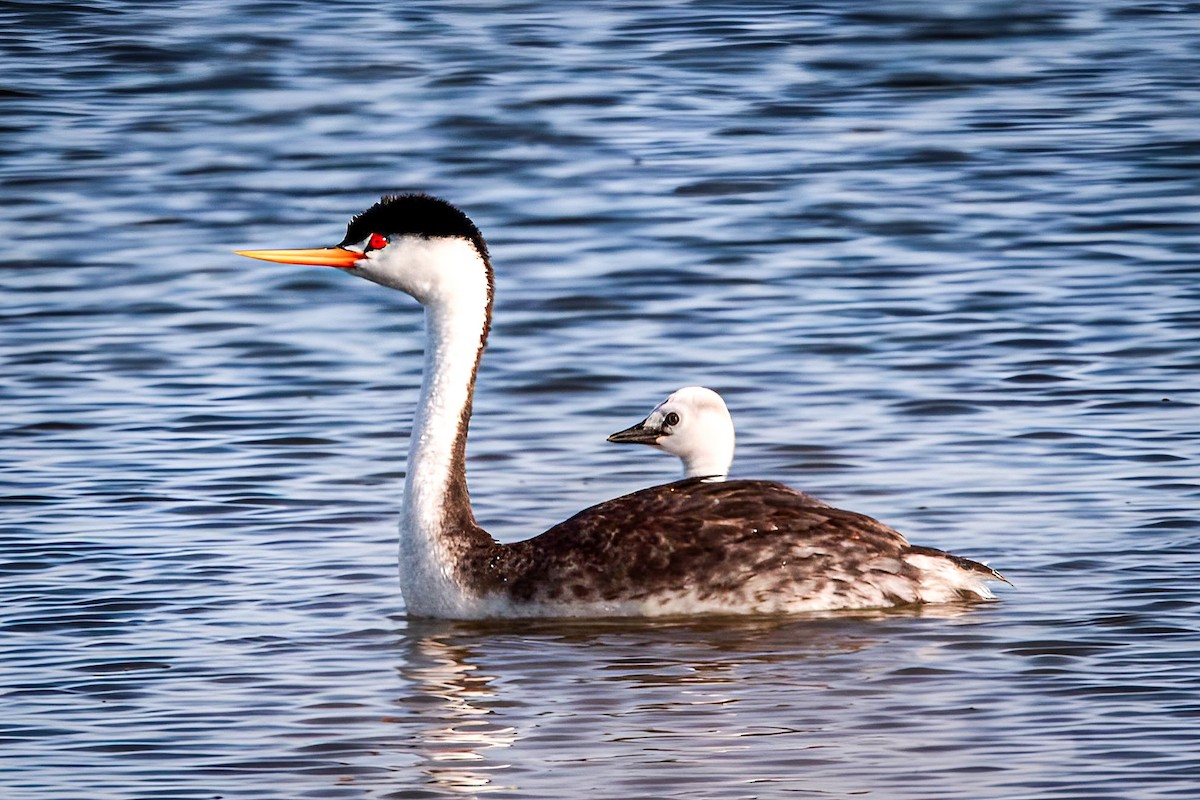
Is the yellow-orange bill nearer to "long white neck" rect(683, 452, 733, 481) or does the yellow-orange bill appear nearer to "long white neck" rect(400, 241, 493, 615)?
"long white neck" rect(400, 241, 493, 615)

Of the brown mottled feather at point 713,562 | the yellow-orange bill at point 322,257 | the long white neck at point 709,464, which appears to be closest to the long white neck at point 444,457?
the brown mottled feather at point 713,562

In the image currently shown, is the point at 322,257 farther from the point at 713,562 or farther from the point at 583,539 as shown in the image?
the point at 713,562

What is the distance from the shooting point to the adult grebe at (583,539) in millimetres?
9383

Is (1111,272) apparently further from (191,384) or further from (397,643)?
(397,643)

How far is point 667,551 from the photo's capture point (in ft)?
31.0

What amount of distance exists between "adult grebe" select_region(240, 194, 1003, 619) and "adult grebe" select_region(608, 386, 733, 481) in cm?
50

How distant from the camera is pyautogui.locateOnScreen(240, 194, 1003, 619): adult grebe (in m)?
9.38

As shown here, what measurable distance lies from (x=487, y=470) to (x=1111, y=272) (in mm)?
5252

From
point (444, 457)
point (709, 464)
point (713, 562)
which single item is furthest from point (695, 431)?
point (444, 457)

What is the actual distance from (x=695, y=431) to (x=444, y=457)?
1.24m

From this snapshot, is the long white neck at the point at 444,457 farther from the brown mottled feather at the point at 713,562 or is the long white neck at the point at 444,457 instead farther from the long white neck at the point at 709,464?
the long white neck at the point at 709,464

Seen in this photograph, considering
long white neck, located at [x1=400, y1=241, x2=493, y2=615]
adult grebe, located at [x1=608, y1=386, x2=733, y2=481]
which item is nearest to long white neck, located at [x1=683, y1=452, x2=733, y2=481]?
adult grebe, located at [x1=608, y1=386, x2=733, y2=481]

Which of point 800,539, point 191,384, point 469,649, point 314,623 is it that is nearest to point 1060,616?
point 800,539

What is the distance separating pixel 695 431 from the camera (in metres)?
10.4
